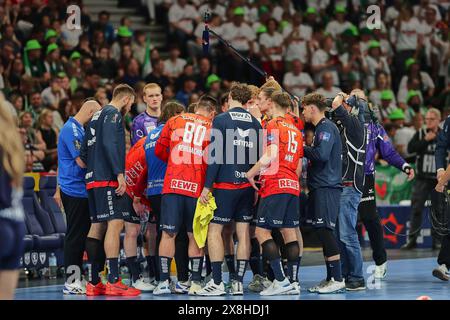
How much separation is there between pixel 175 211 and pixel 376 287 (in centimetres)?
258

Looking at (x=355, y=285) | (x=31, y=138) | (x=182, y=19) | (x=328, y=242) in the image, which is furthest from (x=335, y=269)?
(x=182, y=19)

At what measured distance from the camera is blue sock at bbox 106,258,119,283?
11.3 metres

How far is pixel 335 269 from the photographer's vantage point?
1132 centimetres

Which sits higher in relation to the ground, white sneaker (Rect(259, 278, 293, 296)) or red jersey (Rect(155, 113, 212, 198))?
red jersey (Rect(155, 113, 212, 198))

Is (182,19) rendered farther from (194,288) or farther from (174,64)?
(194,288)

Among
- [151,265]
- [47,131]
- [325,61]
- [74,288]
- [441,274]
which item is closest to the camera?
[74,288]

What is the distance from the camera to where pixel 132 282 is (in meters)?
12.2

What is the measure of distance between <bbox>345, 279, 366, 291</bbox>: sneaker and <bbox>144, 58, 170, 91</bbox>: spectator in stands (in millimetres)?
8225

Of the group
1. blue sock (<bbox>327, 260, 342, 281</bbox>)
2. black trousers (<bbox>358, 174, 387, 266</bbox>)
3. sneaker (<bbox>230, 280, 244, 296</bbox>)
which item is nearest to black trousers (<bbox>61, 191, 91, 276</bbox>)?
sneaker (<bbox>230, 280, 244, 296</bbox>)

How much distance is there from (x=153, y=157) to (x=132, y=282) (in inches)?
60.3

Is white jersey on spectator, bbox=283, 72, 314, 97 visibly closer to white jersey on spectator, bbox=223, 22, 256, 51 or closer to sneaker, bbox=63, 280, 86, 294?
white jersey on spectator, bbox=223, 22, 256, 51

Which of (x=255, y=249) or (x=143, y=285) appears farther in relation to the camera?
(x=255, y=249)

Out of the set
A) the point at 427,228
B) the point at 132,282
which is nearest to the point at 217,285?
the point at 132,282
